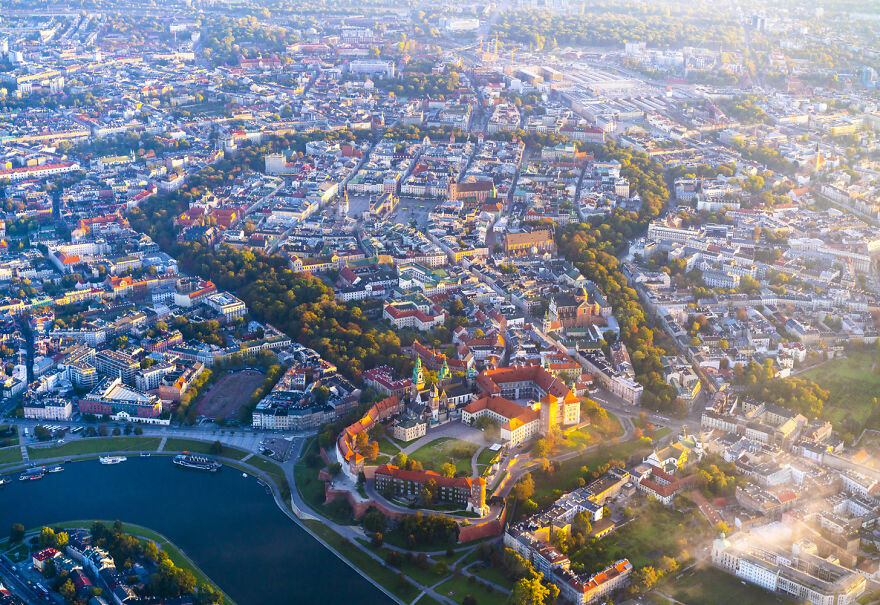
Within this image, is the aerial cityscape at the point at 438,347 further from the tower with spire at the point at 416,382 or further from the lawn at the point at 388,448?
the tower with spire at the point at 416,382

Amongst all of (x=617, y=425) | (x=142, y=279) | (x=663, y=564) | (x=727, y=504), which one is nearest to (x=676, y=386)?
(x=617, y=425)

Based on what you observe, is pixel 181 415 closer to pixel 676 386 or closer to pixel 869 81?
pixel 676 386

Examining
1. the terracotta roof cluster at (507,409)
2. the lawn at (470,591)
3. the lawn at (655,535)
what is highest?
the terracotta roof cluster at (507,409)

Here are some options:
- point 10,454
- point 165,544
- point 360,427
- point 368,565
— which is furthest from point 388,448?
point 10,454

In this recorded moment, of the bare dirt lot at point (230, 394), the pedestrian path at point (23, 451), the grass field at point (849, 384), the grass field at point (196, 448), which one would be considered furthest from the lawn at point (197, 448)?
the grass field at point (849, 384)

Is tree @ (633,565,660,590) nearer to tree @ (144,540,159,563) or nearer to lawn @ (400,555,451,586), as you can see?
lawn @ (400,555,451,586)

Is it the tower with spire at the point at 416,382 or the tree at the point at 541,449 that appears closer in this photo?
the tree at the point at 541,449
